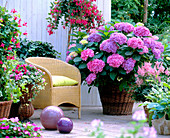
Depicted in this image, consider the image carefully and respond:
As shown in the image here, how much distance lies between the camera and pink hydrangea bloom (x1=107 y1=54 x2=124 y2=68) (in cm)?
397

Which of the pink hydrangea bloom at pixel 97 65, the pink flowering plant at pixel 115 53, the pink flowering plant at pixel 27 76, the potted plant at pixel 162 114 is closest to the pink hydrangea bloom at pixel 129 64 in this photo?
the pink flowering plant at pixel 115 53

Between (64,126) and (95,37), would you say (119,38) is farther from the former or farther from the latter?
(64,126)

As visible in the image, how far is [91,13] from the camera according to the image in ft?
16.0

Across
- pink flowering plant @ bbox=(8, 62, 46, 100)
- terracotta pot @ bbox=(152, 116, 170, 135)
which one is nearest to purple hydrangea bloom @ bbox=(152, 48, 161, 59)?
terracotta pot @ bbox=(152, 116, 170, 135)

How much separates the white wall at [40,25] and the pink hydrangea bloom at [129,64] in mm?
1474

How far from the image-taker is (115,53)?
4.16 metres

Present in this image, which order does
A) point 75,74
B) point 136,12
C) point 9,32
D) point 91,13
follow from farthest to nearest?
point 136,12
point 91,13
point 75,74
point 9,32

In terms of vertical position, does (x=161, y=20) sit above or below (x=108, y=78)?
above

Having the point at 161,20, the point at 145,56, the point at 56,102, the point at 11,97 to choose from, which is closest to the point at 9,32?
the point at 11,97

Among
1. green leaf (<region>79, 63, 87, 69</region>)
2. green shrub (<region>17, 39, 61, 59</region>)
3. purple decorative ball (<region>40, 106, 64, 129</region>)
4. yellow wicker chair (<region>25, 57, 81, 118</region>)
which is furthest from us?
green shrub (<region>17, 39, 61, 59</region>)

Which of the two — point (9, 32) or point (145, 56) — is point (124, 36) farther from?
point (9, 32)

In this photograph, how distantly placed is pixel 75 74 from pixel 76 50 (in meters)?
0.36

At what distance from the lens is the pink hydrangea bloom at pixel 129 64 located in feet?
13.2

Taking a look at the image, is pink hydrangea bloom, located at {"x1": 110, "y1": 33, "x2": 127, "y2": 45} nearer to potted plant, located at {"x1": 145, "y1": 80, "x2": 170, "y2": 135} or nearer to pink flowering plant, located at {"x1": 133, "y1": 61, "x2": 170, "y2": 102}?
pink flowering plant, located at {"x1": 133, "y1": 61, "x2": 170, "y2": 102}
